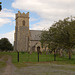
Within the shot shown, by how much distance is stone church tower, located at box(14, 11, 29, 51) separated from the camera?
255 feet

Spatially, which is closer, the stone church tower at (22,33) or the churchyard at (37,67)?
the churchyard at (37,67)

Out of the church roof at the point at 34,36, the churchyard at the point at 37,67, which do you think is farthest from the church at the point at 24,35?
the churchyard at the point at 37,67

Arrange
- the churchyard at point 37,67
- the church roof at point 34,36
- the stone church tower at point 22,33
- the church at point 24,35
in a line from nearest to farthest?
1. the churchyard at point 37,67
2. the church at point 24,35
3. the church roof at point 34,36
4. the stone church tower at point 22,33

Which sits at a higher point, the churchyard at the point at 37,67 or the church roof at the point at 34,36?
the church roof at the point at 34,36

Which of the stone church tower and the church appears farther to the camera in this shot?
the stone church tower

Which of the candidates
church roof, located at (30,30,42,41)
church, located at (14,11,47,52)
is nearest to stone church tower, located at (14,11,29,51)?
church, located at (14,11,47,52)

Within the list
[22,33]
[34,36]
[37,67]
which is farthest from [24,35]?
[37,67]

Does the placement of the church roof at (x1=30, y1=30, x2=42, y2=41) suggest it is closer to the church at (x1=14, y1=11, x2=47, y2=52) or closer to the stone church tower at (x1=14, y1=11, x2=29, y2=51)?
the church at (x1=14, y1=11, x2=47, y2=52)

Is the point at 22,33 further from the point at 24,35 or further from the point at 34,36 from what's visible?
the point at 34,36

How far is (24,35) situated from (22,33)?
1335 millimetres

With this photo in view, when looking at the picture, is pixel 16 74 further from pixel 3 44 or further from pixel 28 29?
pixel 3 44

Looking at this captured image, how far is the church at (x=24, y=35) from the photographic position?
7562 centimetres

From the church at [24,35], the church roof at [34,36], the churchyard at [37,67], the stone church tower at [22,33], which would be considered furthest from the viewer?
the stone church tower at [22,33]

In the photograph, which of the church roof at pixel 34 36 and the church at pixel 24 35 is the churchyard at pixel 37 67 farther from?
the church roof at pixel 34 36
